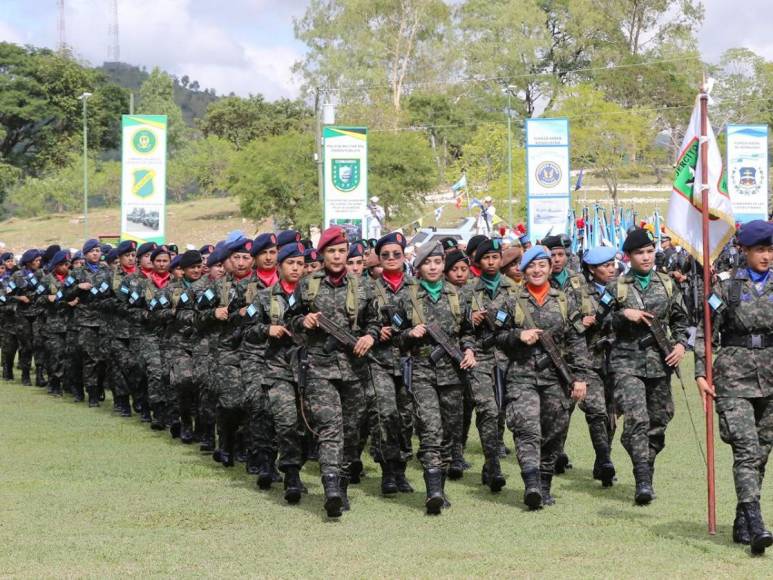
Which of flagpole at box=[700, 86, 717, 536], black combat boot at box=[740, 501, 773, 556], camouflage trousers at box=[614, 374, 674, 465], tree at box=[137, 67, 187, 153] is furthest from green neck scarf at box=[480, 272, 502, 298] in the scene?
tree at box=[137, 67, 187, 153]

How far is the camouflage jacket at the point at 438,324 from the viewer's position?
9711 mm

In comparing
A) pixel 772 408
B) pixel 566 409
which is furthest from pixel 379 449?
pixel 772 408

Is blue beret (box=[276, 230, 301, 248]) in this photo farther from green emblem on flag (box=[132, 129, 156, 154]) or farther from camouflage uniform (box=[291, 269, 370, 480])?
green emblem on flag (box=[132, 129, 156, 154])

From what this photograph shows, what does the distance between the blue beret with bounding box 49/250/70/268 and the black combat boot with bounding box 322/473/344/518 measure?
11.2 meters

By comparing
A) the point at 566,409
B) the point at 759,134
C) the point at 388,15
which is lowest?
the point at 566,409

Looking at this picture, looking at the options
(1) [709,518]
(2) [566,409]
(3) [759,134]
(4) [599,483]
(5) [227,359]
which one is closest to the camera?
(1) [709,518]

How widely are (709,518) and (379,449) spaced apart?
296 cm

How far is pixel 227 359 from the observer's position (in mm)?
11766

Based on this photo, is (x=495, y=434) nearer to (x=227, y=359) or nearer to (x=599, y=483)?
(x=599, y=483)

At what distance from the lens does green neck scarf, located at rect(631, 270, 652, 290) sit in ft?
32.1

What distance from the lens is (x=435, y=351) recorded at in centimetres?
966

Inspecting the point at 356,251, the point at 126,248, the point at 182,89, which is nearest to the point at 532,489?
the point at 356,251

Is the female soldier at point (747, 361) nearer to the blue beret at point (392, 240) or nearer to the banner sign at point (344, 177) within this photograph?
the blue beret at point (392, 240)

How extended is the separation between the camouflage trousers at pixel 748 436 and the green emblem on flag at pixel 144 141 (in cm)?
2114
